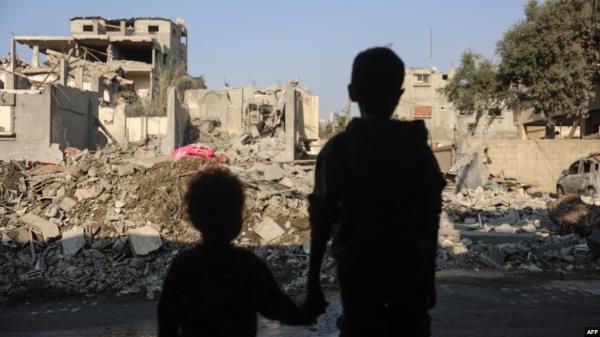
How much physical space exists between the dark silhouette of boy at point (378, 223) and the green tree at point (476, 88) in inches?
1143

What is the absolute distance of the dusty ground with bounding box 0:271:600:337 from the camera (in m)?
5.45

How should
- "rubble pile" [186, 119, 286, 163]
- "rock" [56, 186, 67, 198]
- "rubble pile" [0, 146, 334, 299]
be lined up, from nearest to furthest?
"rubble pile" [0, 146, 334, 299]
"rock" [56, 186, 67, 198]
"rubble pile" [186, 119, 286, 163]

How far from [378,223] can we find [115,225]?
8.33m

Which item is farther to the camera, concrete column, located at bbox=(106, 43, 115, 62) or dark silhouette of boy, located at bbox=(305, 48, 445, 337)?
concrete column, located at bbox=(106, 43, 115, 62)

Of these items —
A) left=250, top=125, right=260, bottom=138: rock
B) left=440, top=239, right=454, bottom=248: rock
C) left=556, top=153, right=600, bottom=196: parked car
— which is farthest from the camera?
left=250, top=125, right=260, bottom=138: rock

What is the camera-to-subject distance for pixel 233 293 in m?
2.02

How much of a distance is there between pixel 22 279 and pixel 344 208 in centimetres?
749

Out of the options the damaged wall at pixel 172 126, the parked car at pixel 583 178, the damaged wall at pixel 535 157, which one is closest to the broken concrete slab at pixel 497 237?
the parked car at pixel 583 178

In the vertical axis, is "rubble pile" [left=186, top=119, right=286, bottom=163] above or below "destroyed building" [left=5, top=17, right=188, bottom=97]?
below

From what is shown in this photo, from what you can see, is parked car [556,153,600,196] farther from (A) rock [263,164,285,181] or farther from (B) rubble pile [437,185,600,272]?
(A) rock [263,164,285,181]

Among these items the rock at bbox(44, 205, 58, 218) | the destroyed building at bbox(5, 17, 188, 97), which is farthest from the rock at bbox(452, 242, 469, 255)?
the destroyed building at bbox(5, 17, 188, 97)

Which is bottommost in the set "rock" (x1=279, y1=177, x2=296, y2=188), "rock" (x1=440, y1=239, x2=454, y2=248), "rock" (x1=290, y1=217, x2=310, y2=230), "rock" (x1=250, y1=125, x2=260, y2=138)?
"rock" (x1=440, y1=239, x2=454, y2=248)

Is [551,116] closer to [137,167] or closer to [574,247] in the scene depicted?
[574,247]

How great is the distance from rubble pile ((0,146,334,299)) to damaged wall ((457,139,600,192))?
12.1 m
